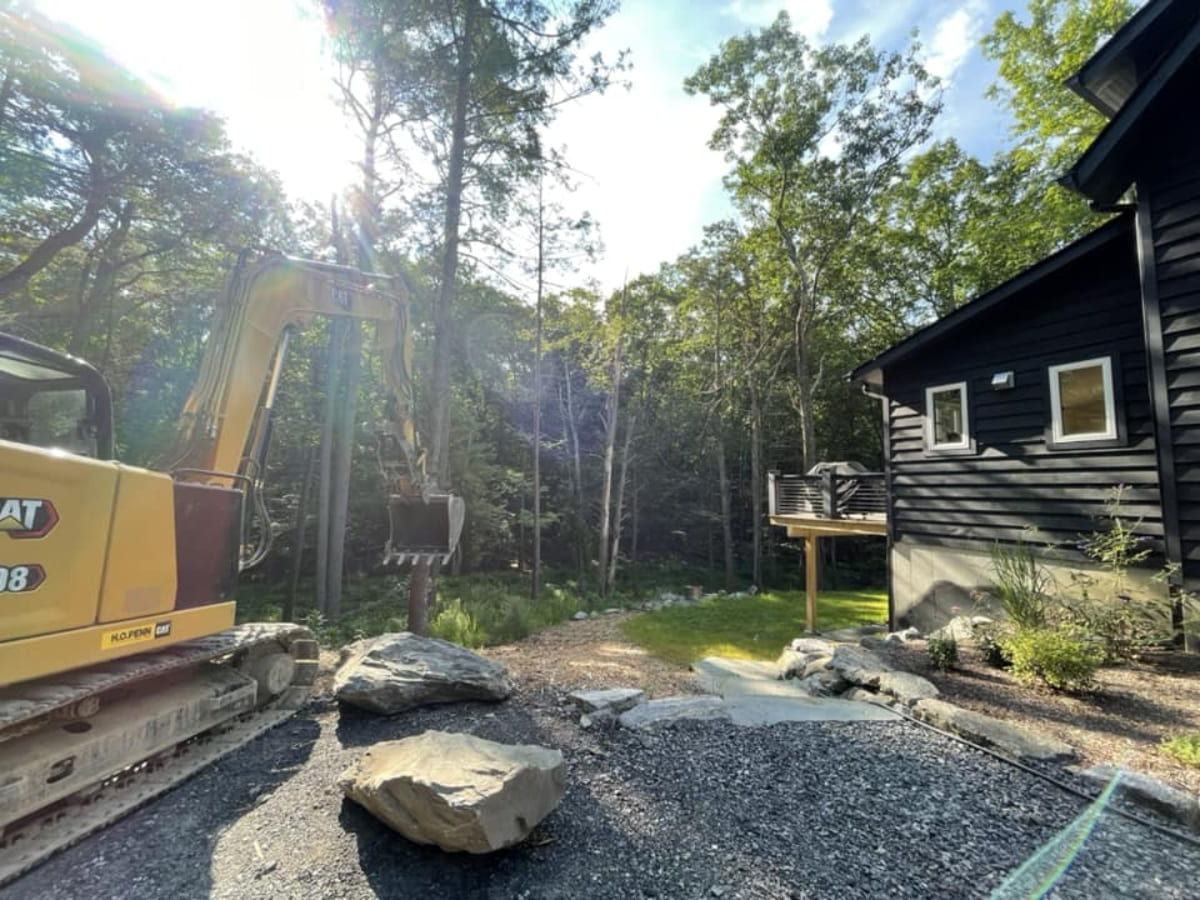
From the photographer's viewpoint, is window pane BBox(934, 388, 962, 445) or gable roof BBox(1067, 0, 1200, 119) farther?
window pane BBox(934, 388, 962, 445)

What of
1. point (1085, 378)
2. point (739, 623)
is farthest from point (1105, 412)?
point (739, 623)

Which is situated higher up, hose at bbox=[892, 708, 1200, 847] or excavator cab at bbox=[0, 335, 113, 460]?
excavator cab at bbox=[0, 335, 113, 460]

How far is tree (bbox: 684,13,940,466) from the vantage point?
14086 mm

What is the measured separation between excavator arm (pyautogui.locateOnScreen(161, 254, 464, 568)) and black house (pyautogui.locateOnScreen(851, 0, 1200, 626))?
22.8 feet

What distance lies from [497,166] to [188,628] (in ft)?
26.5

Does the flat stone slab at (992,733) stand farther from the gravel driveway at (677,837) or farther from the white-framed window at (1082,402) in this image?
the white-framed window at (1082,402)

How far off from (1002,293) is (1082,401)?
167 cm

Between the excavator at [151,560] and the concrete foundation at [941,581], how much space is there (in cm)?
688

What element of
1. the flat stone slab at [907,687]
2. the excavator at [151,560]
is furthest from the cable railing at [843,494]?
the excavator at [151,560]

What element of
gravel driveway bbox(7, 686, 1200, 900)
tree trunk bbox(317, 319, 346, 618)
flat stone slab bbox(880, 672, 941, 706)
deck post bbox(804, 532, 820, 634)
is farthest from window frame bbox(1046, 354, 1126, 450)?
tree trunk bbox(317, 319, 346, 618)

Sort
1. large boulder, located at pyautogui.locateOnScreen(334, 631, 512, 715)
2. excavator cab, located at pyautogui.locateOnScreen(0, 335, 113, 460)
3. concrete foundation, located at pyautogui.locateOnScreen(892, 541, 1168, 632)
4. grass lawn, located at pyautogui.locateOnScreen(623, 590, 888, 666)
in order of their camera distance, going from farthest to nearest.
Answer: grass lawn, located at pyautogui.locateOnScreen(623, 590, 888, 666) < concrete foundation, located at pyautogui.locateOnScreen(892, 541, 1168, 632) < large boulder, located at pyautogui.locateOnScreen(334, 631, 512, 715) < excavator cab, located at pyautogui.locateOnScreen(0, 335, 113, 460)

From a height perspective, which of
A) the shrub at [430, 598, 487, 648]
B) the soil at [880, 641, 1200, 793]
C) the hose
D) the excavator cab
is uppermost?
the excavator cab

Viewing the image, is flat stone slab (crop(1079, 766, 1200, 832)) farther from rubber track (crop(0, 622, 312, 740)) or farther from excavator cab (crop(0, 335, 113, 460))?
excavator cab (crop(0, 335, 113, 460))

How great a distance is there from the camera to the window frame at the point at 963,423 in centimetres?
754
